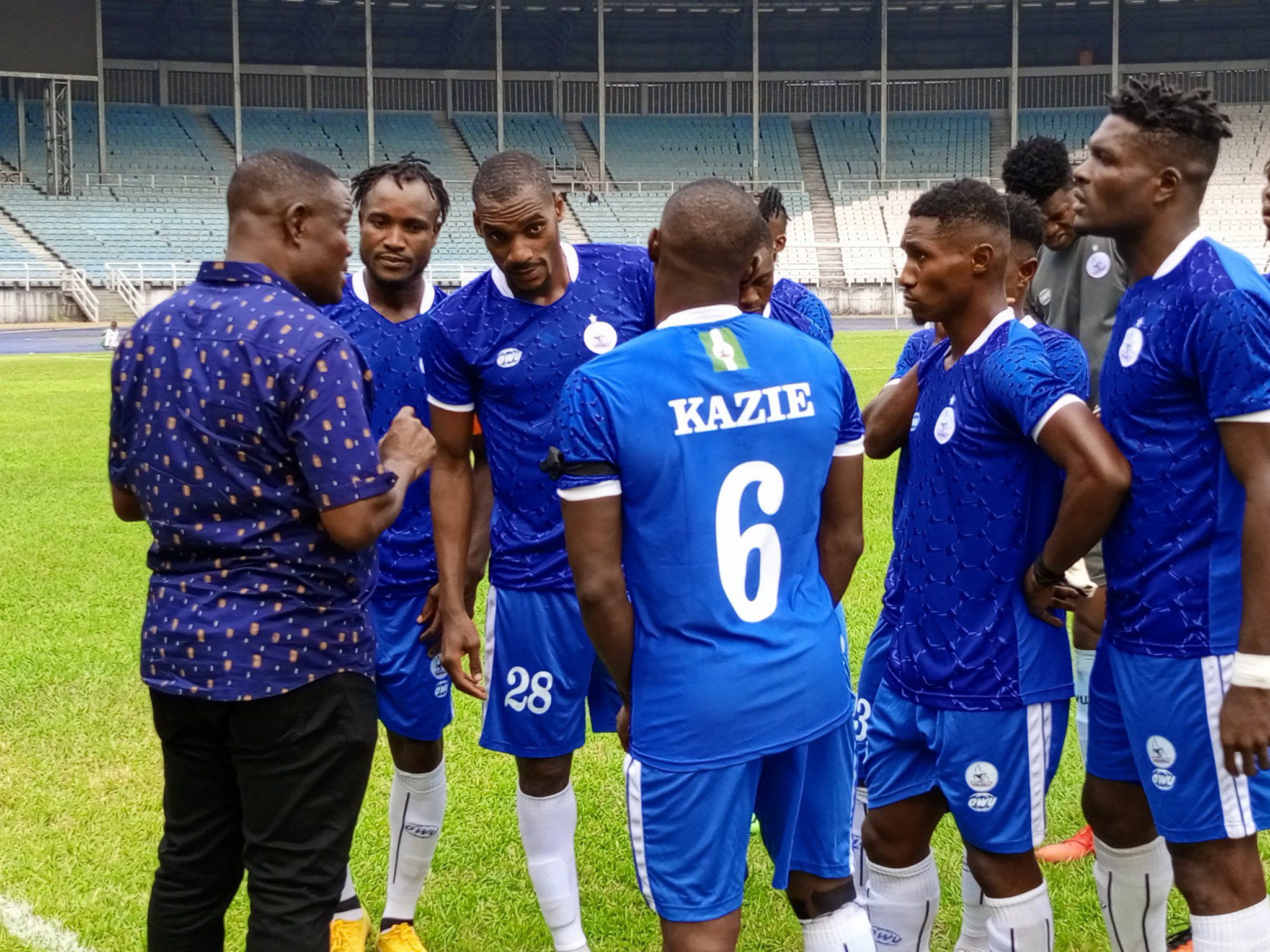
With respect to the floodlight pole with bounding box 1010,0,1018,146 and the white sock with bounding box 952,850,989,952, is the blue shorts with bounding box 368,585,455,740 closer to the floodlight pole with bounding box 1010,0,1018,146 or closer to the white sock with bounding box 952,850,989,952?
the white sock with bounding box 952,850,989,952

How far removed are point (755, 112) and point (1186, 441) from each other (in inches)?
1796

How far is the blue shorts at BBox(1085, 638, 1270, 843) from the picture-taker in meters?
2.99

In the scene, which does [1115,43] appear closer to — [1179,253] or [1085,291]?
[1085,291]

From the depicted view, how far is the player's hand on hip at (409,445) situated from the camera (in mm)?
3170

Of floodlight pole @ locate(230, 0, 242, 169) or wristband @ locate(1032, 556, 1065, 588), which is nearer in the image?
wristband @ locate(1032, 556, 1065, 588)

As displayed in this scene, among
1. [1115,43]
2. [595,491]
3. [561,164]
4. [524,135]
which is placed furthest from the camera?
[524,135]

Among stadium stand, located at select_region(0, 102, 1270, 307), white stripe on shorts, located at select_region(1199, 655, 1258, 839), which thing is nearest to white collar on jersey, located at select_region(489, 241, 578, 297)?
white stripe on shorts, located at select_region(1199, 655, 1258, 839)

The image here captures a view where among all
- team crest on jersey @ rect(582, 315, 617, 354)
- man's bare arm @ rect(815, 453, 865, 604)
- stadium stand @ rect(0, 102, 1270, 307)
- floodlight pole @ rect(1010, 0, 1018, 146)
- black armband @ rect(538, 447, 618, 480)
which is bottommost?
man's bare arm @ rect(815, 453, 865, 604)

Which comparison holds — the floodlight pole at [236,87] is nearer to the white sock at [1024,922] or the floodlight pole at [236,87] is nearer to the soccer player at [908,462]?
the soccer player at [908,462]

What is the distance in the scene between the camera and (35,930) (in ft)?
13.8

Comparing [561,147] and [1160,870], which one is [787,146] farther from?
[1160,870]

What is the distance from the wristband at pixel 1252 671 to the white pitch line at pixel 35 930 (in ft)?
11.1

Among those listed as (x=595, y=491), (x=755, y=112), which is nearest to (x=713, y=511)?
(x=595, y=491)

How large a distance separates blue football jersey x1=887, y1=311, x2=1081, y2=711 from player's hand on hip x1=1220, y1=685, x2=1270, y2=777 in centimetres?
43
